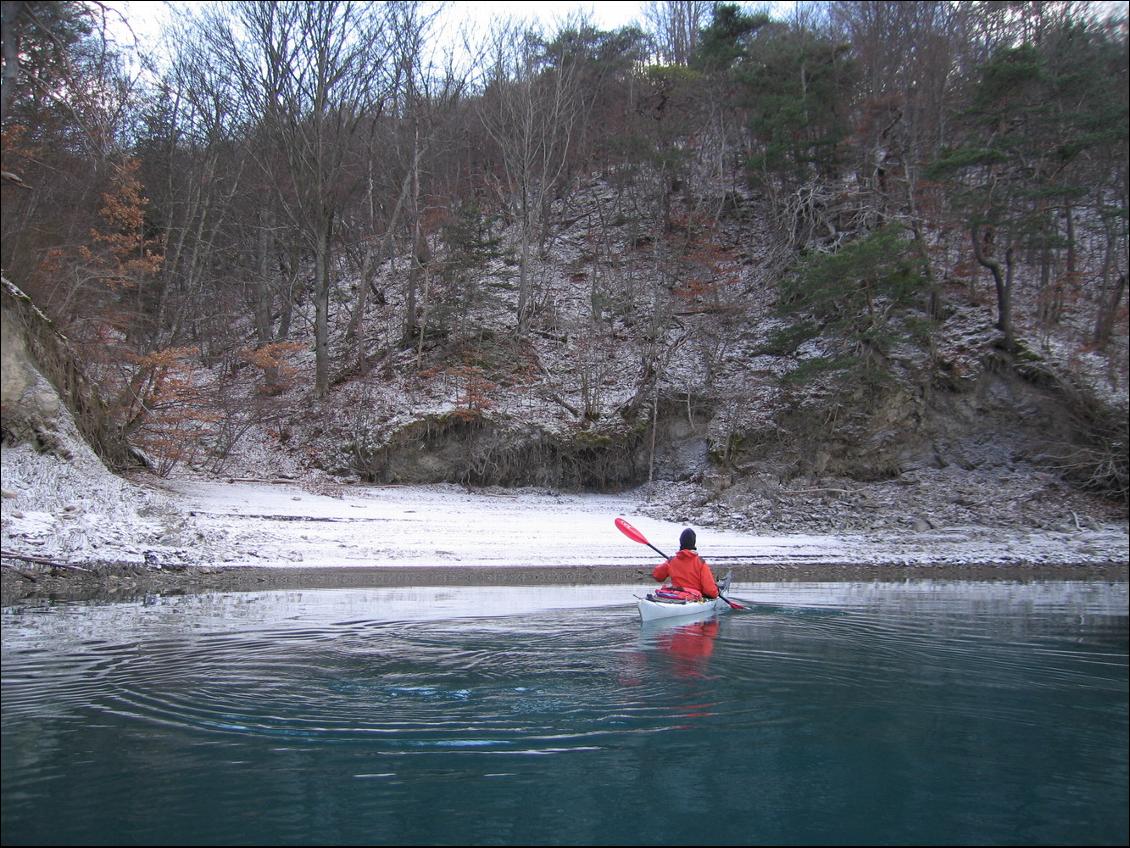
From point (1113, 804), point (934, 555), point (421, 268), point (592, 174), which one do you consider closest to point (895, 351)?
point (934, 555)

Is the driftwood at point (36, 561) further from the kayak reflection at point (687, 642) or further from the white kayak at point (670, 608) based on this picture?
the kayak reflection at point (687, 642)

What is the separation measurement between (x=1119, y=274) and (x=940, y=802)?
22.8 metres


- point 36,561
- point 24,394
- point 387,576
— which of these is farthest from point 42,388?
point 387,576

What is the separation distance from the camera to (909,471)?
938 inches

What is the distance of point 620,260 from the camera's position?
3378 centimetres

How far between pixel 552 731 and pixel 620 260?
29.4 meters

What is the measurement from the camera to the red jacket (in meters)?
11.3

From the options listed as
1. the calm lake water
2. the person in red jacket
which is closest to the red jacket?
the person in red jacket

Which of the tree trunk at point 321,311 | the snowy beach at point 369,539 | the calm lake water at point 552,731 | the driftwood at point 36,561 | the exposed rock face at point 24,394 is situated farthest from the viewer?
the tree trunk at point 321,311

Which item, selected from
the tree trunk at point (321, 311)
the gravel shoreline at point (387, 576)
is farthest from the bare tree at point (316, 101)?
the gravel shoreline at point (387, 576)

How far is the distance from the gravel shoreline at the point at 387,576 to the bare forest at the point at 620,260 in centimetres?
261

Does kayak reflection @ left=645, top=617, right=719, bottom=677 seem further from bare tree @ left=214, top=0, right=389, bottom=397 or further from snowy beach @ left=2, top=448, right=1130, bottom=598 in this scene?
bare tree @ left=214, top=0, right=389, bottom=397

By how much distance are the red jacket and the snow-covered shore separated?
446 cm

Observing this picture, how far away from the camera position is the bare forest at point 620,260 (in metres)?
18.4
